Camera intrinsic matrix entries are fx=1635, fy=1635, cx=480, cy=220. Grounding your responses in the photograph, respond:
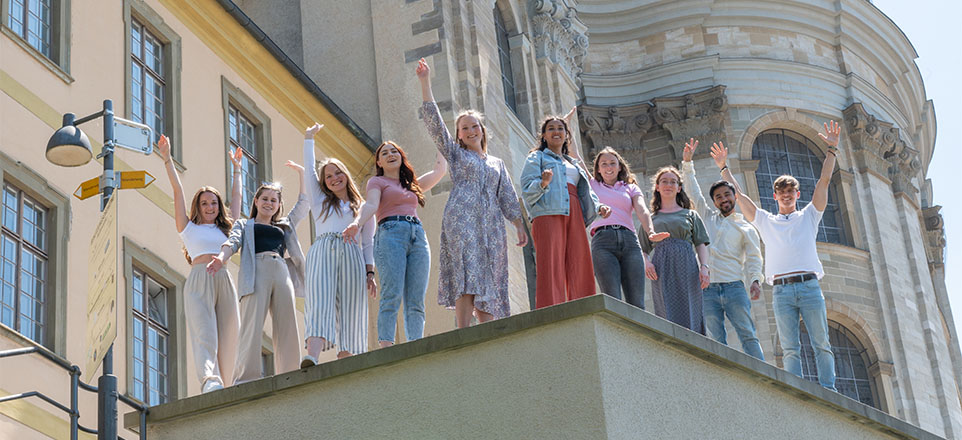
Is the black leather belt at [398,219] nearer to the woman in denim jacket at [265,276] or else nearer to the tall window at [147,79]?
the woman in denim jacket at [265,276]

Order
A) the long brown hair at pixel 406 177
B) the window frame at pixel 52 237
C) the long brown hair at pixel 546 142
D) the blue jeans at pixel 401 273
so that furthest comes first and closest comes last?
1. the window frame at pixel 52 237
2. the long brown hair at pixel 546 142
3. the long brown hair at pixel 406 177
4. the blue jeans at pixel 401 273

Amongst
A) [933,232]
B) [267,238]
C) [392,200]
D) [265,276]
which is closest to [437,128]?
[392,200]

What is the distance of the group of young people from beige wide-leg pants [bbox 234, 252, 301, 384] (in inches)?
0.4

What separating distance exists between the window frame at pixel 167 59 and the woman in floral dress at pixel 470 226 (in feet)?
17.6

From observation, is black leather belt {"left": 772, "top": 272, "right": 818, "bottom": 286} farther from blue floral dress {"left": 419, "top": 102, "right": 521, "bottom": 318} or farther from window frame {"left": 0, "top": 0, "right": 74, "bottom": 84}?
window frame {"left": 0, "top": 0, "right": 74, "bottom": 84}

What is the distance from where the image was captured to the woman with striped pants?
1184 cm

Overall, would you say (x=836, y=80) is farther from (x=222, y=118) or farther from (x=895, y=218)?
(x=222, y=118)

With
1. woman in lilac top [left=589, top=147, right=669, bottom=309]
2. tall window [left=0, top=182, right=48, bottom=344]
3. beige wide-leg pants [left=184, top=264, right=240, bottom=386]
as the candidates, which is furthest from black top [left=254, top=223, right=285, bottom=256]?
tall window [left=0, top=182, right=48, bottom=344]

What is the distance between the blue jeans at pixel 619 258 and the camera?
12500 mm

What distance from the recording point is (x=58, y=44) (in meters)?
15.3

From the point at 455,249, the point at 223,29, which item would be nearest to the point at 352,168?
the point at 223,29

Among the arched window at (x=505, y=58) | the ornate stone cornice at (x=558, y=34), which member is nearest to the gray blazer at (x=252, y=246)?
the arched window at (x=505, y=58)

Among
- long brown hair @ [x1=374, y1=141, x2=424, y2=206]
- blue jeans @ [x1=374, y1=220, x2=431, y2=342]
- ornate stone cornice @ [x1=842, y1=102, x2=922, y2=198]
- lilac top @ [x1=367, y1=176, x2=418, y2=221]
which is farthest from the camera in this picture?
ornate stone cornice @ [x1=842, y1=102, x2=922, y2=198]

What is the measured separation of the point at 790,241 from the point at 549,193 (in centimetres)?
249
